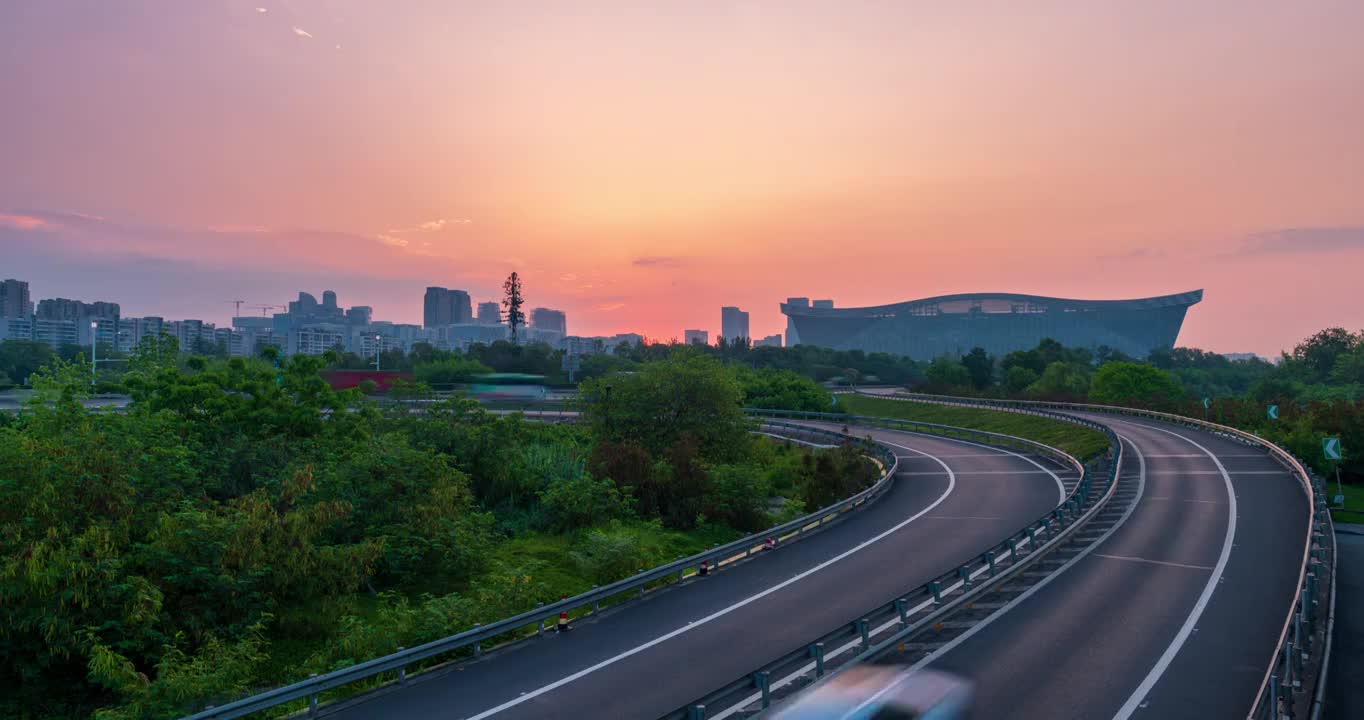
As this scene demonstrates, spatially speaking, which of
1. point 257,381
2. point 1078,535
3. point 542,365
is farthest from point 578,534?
point 542,365

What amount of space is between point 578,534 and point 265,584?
32.4 ft

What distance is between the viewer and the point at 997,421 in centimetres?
5984

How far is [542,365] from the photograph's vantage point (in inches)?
4579

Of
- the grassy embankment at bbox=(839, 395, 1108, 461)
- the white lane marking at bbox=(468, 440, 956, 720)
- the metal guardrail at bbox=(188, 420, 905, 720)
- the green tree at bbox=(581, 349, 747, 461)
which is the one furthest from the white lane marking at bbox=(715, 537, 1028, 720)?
the grassy embankment at bbox=(839, 395, 1108, 461)

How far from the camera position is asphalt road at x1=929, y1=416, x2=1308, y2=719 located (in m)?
11.3

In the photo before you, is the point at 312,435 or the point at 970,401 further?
the point at 970,401

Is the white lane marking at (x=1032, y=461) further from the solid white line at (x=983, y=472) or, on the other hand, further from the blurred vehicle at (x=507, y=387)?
the blurred vehicle at (x=507, y=387)

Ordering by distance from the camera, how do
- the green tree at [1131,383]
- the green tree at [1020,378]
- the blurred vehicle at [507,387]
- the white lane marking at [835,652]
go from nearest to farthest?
1. the white lane marking at [835,652]
2. the blurred vehicle at [507,387]
3. the green tree at [1131,383]
4. the green tree at [1020,378]

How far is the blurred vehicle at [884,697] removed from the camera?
9.20 metres

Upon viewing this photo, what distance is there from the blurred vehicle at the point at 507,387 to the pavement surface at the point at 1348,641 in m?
68.3

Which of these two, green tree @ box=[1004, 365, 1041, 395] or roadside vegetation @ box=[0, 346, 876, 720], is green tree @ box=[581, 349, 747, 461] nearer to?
roadside vegetation @ box=[0, 346, 876, 720]

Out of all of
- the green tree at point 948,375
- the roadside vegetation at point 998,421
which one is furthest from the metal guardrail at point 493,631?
the green tree at point 948,375

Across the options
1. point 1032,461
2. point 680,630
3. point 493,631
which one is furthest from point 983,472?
point 493,631

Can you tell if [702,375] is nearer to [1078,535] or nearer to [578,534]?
[578,534]
